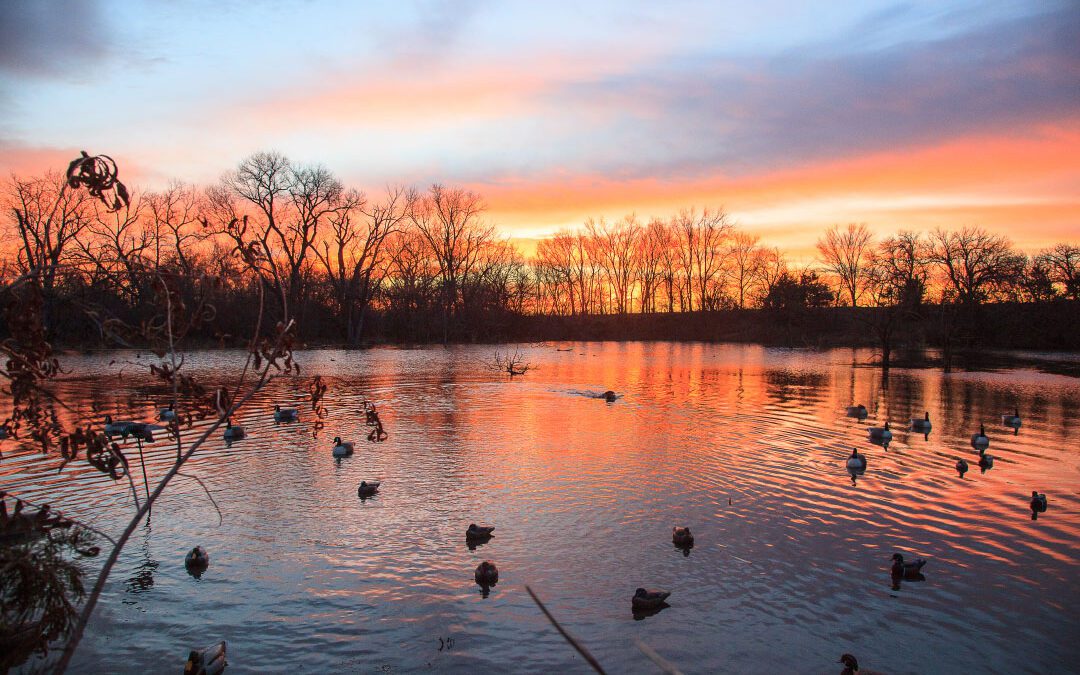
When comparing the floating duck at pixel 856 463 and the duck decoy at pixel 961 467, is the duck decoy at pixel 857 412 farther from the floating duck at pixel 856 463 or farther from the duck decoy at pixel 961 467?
the floating duck at pixel 856 463

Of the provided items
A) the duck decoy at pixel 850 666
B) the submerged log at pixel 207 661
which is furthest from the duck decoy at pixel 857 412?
the submerged log at pixel 207 661

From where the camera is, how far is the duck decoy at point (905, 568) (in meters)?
7.74

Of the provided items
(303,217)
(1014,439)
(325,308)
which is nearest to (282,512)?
(1014,439)

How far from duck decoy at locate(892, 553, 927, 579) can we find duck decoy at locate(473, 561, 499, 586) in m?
4.75

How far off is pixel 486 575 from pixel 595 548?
179 centimetres

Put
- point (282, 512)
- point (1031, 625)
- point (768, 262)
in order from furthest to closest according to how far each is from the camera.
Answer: point (768, 262), point (282, 512), point (1031, 625)

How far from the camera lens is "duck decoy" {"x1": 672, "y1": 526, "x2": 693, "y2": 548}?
28.2 feet

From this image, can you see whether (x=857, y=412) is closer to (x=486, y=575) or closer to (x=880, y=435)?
(x=880, y=435)

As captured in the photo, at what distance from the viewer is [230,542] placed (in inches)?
344

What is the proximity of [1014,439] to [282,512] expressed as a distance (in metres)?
16.8

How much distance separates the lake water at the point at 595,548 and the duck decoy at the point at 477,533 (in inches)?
9.2

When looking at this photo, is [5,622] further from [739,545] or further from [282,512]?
[739,545]

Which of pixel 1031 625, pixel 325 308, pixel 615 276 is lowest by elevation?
pixel 1031 625

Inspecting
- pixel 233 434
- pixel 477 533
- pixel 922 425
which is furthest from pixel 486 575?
pixel 922 425
